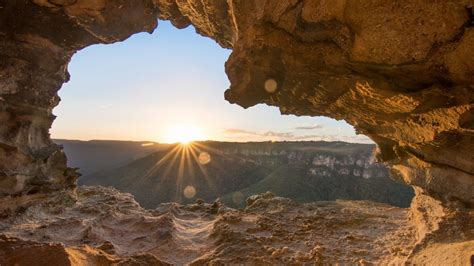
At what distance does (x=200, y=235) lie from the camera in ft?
23.2

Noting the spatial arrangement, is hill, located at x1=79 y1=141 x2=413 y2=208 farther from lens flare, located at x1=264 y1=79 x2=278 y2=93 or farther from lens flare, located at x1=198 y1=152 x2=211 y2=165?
lens flare, located at x1=264 y1=79 x2=278 y2=93

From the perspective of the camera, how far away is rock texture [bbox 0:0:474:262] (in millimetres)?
3709

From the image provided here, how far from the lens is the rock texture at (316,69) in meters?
3.71

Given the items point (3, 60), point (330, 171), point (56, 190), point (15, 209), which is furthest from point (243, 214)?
point (330, 171)

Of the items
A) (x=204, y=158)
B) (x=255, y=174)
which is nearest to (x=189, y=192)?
(x=204, y=158)

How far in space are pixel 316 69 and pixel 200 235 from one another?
4.60 metres

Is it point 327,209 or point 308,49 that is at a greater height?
point 308,49

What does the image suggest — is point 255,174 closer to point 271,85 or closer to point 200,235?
point 200,235

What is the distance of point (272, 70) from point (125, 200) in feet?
24.9

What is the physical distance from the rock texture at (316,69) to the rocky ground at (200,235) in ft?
2.74

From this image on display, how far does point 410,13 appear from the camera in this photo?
346 cm

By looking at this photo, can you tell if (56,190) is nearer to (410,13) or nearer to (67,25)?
(67,25)

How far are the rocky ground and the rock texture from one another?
835mm

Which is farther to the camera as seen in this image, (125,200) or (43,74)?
(125,200)
